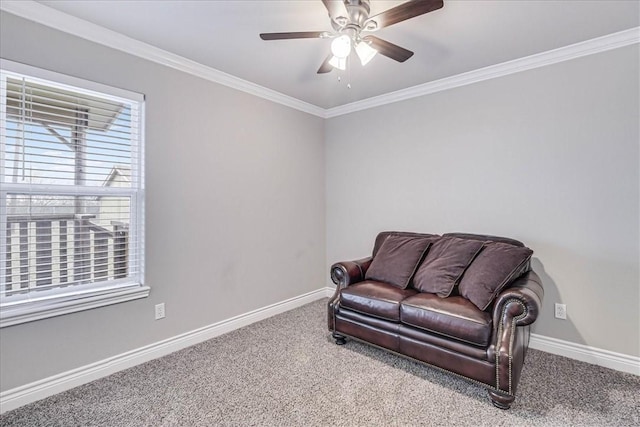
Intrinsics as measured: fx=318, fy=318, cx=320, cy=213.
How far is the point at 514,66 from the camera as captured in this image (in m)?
2.75

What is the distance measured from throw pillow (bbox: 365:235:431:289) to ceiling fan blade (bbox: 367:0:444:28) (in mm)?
1776

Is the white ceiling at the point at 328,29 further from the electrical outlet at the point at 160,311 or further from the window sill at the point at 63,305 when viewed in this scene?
the electrical outlet at the point at 160,311

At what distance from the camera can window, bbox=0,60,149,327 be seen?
1.93 m

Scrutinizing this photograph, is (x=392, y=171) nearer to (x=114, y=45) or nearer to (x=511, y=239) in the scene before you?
(x=511, y=239)

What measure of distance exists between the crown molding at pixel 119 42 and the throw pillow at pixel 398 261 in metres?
2.02

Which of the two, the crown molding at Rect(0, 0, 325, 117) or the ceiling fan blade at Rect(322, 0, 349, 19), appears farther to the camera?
the crown molding at Rect(0, 0, 325, 117)

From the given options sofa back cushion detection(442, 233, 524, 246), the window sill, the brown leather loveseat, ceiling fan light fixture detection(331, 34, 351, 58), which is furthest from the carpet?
ceiling fan light fixture detection(331, 34, 351, 58)

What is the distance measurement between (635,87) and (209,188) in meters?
3.41

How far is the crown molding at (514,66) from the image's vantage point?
2312mm

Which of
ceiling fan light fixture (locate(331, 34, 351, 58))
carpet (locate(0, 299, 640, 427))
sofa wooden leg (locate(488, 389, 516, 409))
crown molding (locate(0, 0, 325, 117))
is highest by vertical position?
crown molding (locate(0, 0, 325, 117))

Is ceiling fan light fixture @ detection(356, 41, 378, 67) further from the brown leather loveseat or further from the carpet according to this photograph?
the carpet

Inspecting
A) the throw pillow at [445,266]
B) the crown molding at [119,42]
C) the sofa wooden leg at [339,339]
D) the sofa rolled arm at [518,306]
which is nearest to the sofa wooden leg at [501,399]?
the sofa rolled arm at [518,306]

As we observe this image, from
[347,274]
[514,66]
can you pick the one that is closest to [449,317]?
[347,274]

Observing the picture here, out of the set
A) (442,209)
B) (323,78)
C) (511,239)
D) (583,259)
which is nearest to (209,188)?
(323,78)
